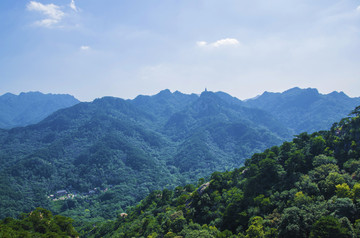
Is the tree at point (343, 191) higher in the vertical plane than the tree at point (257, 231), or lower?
higher

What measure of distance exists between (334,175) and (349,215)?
11466 millimetres

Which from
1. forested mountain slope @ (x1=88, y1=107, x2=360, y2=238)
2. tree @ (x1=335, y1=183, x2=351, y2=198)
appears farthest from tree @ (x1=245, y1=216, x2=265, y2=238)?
tree @ (x1=335, y1=183, x2=351, y2=198)

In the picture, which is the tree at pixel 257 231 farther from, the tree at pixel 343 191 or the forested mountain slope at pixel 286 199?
the tree at pixel 343 191

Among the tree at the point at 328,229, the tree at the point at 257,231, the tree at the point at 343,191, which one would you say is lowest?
the tree at the point at 257,231

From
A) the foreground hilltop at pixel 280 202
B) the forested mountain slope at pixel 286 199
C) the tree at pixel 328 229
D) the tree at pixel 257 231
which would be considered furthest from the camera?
the tree at pixel 257 231

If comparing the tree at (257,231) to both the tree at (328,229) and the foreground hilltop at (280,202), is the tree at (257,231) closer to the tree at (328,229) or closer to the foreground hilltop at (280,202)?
the foreground hilltop at (280,202)

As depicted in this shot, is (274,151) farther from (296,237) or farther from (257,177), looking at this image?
(296,237)

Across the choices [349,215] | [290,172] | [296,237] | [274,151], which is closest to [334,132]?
[274,151]

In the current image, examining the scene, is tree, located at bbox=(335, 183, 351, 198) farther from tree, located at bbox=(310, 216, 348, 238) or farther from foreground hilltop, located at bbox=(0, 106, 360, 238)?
tree, located at bbox=(310, 216, 348, 238)

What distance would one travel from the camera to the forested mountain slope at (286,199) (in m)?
36.9

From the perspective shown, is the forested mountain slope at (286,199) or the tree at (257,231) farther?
the tree at (257,231)

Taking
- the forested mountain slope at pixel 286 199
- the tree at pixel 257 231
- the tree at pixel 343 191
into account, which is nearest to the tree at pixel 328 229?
the forested mountain slope at pixel 286 199

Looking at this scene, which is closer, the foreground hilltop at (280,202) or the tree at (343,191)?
the foreground hilltop at (280,202)

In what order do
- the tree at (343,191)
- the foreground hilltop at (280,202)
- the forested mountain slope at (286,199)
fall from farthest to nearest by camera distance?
the tree at (343,191) < the foreground hilltop at (280,202) < the forested mountain slope at (286,199)
